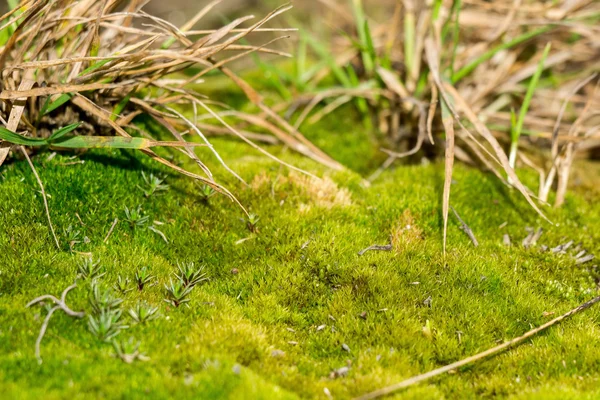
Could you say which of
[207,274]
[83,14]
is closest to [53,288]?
[207,274]

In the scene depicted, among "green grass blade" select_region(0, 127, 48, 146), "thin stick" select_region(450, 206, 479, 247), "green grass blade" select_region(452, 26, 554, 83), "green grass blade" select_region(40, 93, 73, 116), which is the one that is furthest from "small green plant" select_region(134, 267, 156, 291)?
"green grass blade" select_region(452, 26, 554, 83)

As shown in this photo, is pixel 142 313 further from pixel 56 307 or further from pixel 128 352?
pixel 56 307

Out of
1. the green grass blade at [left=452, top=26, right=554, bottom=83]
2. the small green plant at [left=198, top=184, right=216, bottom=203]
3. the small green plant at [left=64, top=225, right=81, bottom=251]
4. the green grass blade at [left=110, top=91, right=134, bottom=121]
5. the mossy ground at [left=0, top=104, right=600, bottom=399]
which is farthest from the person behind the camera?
the green grass blade at [left=452, top=26, right=554, bottom=83]

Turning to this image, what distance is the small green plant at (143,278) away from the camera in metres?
3.32

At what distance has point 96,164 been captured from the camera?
409 cm

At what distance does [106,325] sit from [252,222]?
1.44 metres

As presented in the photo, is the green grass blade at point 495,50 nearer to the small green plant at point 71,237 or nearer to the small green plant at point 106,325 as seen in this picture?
the small green plant at point 71,237

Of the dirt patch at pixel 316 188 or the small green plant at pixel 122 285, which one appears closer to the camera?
the small green plant at pixel 122 285

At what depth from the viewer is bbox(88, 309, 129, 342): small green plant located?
2.87 m

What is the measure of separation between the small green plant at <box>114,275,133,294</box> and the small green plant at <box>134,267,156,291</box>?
6cm

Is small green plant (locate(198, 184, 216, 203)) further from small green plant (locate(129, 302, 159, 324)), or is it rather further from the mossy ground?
small green plant (locate(129, 302, 159, 324))

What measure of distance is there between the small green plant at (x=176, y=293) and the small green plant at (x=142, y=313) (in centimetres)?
18

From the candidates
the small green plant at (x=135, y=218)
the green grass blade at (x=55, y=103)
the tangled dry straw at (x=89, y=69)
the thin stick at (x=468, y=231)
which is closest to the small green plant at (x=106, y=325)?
the small green plant at (x=135, y=218)

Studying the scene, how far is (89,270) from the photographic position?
3318mm
